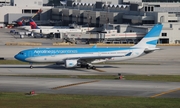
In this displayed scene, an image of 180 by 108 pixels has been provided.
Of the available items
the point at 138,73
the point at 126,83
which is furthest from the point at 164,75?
the point at 126,83

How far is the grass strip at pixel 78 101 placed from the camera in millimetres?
42219

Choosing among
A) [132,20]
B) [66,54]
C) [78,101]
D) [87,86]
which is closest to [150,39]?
[66,54]

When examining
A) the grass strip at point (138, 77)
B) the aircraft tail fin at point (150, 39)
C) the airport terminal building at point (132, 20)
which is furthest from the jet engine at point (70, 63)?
the airport terminal building at point (132, 20)

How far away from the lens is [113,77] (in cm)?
6100

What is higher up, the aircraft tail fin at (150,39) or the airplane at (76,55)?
the aircraft tail fin at (150,39)

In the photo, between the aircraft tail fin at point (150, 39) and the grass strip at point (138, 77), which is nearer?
the grass strip at point (138, 77)

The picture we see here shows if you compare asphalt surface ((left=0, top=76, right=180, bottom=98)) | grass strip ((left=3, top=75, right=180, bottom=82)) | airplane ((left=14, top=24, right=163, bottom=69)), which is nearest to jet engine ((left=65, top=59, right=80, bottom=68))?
airplane ((left=14, top=24, right=163, bottom=69))

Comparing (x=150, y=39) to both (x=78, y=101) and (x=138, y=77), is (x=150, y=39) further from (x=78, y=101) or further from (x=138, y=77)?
(x=78, y=101)

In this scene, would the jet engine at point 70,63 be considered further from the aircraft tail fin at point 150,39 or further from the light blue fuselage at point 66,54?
the aircraft tail fin at point 150,39

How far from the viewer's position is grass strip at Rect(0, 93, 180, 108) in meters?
42.2

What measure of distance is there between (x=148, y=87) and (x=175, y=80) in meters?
7.37

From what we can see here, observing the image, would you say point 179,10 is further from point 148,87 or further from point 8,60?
point 148,87

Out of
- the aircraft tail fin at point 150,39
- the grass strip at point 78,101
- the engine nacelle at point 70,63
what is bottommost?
the grass strip at point 78,101

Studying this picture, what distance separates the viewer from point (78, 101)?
145 ft
